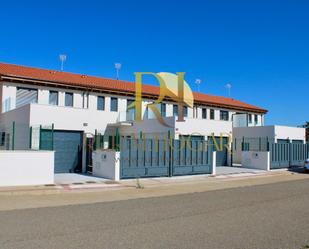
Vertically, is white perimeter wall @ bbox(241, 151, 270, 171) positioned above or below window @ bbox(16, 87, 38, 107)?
below

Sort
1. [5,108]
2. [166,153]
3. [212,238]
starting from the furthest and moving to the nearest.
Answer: [5,108], [166,153], [212,238]

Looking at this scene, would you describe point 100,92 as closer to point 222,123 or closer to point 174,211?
point 222,123

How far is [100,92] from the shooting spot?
27.7m

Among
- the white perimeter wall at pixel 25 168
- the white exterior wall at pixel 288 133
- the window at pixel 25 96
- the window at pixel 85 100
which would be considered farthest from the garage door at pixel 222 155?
the white perimeter wall at pixel 25 168

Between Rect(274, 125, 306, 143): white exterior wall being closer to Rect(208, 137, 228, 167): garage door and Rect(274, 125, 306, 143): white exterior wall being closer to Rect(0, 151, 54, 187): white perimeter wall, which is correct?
Rect(208, 137, 228, 167): garage door

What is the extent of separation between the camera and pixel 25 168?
1423cm

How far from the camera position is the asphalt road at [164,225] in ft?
19.4

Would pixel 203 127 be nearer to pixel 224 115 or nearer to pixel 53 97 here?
pixel 53 97

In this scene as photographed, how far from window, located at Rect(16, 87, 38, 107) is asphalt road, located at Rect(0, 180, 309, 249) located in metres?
16.5

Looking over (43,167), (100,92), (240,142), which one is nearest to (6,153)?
(43,167)

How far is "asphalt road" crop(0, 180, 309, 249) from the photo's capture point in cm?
591

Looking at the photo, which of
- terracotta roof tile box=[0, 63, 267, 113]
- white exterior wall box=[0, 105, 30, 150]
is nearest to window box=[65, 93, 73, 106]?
terracotta roof tile box=[0, 63, 267, 113]

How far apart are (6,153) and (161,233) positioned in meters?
9.68

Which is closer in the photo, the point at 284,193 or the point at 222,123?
the point at 284,193
